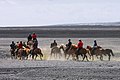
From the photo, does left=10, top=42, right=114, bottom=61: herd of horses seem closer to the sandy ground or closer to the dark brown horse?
the dark brown horse

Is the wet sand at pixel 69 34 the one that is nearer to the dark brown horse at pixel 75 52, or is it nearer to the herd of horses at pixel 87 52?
the herd of horses at pixel 87 52

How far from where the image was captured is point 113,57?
36.1 meters

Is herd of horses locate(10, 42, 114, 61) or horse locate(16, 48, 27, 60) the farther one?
horse locate(16, 48, 27, 60)

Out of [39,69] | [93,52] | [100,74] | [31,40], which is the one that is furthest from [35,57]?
[100,74]

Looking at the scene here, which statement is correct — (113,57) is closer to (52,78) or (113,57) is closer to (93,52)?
(93,52)

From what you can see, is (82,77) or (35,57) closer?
(82,77)

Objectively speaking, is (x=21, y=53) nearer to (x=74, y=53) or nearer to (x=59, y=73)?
(x=74, y=53)

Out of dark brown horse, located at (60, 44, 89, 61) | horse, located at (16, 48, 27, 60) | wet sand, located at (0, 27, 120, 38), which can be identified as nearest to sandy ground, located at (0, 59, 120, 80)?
dark brown horse, located at (60, 44, 89, 61)

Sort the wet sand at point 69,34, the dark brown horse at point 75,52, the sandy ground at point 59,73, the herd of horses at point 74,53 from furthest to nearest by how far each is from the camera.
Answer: the wet sand at point 69,34 < the herd of horses at point 74,53 < the dark brown horse at point 75,52 < the sandy ground at point 59,73

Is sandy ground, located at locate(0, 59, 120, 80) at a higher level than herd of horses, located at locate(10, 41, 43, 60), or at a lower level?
lower

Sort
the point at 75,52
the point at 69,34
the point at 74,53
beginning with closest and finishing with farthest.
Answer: the point at 75,52 → the point at 74,53 → the point at 69,34

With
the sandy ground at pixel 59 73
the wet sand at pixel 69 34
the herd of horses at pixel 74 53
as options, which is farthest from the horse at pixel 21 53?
the wet sand at pixel 69 34

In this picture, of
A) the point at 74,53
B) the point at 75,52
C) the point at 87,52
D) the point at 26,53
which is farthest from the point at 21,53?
Result: the point at 87,52

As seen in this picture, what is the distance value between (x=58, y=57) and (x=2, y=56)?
4601 mm
